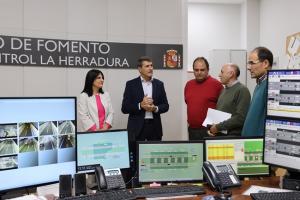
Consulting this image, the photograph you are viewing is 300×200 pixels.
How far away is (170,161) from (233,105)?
1.50 m

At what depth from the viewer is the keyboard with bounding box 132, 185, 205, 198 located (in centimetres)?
171

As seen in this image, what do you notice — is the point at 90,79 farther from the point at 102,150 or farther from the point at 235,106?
the point at 102,150

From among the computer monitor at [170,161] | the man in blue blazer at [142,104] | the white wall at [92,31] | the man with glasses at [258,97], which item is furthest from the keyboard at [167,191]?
the white wall at [92,31]

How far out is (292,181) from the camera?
180 centimetres

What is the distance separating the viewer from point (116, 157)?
201 cm

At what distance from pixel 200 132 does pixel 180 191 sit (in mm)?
2095

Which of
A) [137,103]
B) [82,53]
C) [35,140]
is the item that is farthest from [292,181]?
[82,53]

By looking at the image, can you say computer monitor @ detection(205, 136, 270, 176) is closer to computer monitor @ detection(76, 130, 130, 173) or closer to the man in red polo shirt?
computer monitor @ detection(76, 130, 130, 173)

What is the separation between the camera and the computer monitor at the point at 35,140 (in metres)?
1.52

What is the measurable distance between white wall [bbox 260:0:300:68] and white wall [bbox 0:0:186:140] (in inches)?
70.3

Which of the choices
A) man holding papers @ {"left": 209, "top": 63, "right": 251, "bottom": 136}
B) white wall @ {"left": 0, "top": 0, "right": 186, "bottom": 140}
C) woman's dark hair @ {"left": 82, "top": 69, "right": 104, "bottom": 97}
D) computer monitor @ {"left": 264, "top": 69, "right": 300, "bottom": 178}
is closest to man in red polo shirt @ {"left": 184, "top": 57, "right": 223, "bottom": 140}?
man holding papers @ {"left": 209, "top": 63, "right": 251, "bottom": 136}

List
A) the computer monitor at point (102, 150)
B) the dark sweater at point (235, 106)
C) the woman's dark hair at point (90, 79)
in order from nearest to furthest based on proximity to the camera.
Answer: the computer monitor at point (102, 150) → the dark sweater at point (235, 106) → the woman's dark hair at point (90, 79)

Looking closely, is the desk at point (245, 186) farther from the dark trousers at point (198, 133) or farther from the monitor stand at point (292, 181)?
the dark trousers at point (198, 133)

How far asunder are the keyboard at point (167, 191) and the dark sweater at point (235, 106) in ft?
4.74
